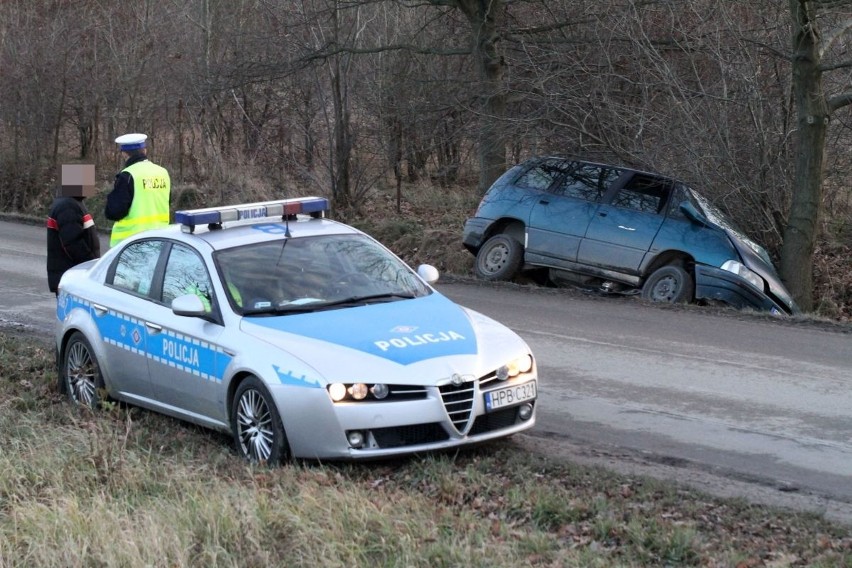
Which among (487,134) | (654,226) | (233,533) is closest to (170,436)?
(233,533)

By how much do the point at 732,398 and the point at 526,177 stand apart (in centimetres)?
733

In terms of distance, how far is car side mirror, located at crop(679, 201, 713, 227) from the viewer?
15000 millimetres

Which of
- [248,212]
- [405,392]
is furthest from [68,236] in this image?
[405,392]

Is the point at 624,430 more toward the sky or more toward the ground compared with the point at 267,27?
more toward the ground

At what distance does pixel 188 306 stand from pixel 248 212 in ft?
4.33

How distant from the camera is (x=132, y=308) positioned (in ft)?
28.8

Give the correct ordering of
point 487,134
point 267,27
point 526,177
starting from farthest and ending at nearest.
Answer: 1. point 267,27
2. point 487,134
3. point 526,177

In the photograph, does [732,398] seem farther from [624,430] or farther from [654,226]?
[654,226]

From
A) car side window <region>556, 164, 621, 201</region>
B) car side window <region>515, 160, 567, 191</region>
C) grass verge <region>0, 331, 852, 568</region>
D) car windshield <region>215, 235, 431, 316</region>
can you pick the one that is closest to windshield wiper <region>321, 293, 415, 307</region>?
car windshield <region>215, 235, 431, 316</region>

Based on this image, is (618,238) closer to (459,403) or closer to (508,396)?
(508,396)

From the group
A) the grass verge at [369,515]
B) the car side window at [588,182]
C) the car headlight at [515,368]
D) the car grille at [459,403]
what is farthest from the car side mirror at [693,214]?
the car grille at [459,403]

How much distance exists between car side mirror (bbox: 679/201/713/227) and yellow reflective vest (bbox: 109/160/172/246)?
7.05m

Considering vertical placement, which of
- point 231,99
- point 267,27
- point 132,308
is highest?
point 267,27

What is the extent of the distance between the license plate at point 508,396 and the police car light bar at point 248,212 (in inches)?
96.7
